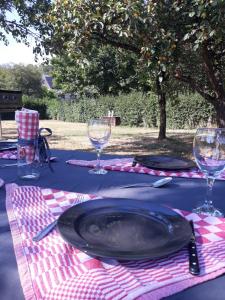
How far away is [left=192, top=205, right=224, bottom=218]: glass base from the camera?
97 centimetres

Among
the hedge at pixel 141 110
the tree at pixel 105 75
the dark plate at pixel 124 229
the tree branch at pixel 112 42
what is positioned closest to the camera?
the dark plate at pixel 124 229

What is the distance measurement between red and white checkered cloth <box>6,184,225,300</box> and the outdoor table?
2cm

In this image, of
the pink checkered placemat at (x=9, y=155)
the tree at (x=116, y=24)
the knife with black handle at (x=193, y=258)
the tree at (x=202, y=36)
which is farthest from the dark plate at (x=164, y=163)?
the tree at (x=116, y=24)

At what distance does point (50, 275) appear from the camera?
2.09ft

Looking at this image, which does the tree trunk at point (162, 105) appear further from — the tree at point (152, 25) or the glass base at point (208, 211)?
the glass base at point (208, 211)

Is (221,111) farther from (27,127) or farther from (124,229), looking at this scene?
(124,229)

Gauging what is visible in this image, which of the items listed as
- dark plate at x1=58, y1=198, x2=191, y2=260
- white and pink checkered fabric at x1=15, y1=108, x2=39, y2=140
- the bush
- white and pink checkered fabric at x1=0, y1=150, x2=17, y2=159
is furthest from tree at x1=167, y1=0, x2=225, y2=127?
the bush

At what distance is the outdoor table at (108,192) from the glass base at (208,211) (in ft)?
0.13

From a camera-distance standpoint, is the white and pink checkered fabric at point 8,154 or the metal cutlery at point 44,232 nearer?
the metal cutlery at point 44,232

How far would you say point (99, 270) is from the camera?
65 centimetres

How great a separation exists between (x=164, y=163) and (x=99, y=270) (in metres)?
1.01

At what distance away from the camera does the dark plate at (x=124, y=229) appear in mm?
685

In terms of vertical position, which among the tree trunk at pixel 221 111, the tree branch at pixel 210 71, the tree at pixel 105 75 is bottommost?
the tree trunk at pixel 221 111

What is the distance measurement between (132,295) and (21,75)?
3948 centimetres
